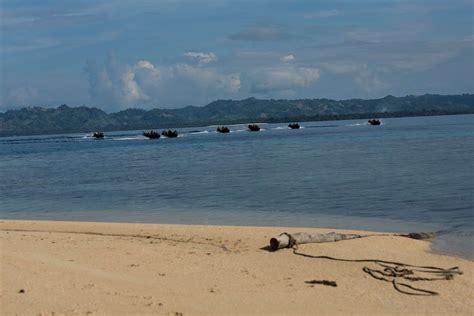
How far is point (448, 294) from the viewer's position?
9312 millimetres

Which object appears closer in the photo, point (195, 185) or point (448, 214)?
point (448, 214)

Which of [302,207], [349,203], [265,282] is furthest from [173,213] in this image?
[265,282]

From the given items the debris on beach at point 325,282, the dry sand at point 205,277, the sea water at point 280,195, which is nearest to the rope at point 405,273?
the dry sand at point 205,277

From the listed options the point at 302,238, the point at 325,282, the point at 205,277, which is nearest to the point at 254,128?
the point at 302,238

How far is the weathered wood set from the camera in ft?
41.0

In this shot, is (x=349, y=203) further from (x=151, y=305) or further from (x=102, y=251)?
(x=151, y=305)

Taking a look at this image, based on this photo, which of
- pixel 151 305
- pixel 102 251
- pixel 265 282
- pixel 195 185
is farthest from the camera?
pixel 195 185

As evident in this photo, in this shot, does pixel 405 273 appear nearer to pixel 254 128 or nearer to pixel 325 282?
pixel 325 282

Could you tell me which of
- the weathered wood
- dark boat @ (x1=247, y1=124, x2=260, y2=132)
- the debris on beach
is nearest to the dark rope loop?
the debris on beach

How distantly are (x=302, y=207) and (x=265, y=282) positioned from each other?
33.1 ft

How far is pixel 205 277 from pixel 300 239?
3.05 meters

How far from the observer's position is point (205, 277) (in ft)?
33.8

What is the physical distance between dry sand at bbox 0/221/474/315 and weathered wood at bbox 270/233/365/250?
0.15 m

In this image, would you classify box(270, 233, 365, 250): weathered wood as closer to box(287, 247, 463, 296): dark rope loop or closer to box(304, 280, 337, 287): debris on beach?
box(287, 247, 463, 296): dark rope loop
